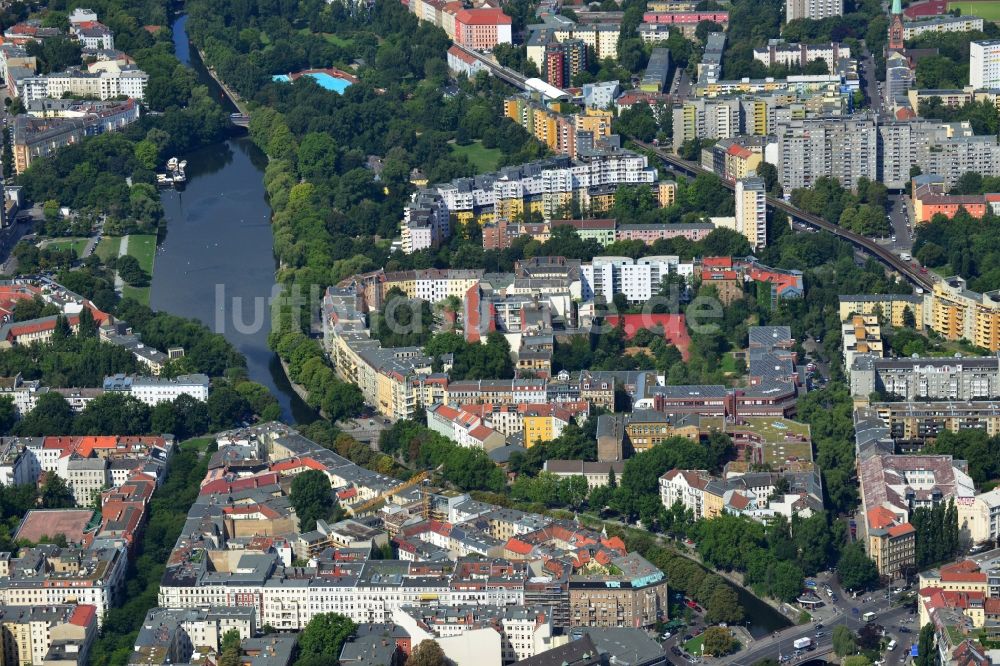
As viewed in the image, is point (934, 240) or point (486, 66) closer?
point (934, 240)

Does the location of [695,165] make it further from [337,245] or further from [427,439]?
[427,439]

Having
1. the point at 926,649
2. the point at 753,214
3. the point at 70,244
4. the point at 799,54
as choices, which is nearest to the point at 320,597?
the point at 926,649

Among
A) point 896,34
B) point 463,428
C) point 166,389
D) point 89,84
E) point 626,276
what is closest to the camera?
point 463,428

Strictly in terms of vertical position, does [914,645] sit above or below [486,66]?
below

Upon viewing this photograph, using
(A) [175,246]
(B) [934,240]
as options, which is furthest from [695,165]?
(A) [175,246]

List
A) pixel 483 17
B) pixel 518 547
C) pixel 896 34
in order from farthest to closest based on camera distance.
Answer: pixel 483 17 < pixel 896 34 < pixel 518 547

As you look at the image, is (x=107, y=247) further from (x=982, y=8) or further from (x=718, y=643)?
(x=982, y=8)
